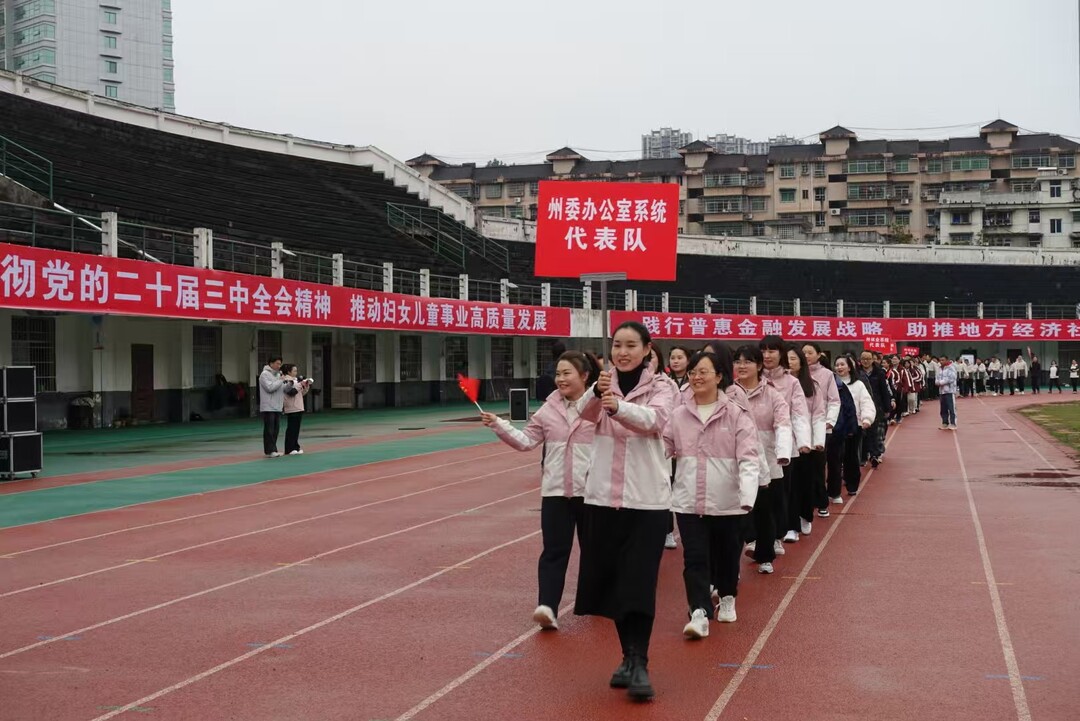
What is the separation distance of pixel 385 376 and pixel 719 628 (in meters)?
31.1

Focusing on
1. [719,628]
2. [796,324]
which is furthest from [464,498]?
[796,324]

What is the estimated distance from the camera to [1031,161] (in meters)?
91.4

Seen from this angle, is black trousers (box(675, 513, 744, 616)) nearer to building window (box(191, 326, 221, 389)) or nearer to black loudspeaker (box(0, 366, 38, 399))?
black loudspeaker (box(0, 366, 38, 399))

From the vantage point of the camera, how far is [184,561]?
9.51 meters

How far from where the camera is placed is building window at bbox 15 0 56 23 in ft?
306

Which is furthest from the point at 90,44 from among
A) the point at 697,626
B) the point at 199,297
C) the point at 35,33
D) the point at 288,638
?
the point at 697,626

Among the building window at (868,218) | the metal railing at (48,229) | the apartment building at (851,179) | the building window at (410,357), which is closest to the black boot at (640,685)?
the metal railing at (48,229)

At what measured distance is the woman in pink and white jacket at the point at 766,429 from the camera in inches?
333

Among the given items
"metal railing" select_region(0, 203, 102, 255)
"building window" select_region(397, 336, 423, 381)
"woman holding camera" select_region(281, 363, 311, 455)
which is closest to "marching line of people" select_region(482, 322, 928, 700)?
"woman holding camera" select_region(281, 363, 311, 455)

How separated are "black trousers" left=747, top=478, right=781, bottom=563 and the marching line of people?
1 centimetres

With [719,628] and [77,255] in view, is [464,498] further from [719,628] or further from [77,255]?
[77,255]

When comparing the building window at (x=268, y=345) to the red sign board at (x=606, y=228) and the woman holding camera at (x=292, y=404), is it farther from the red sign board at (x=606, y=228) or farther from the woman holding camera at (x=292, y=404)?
the red sign board at (x=606, y=228)

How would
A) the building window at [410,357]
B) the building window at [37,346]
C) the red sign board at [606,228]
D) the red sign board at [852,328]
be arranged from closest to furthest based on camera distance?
the red sign board at [606,228] < the building window at [37,346] < the building window at [410,357] < the red sign board at [852,328]

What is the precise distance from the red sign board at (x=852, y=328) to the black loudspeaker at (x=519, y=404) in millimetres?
22815
